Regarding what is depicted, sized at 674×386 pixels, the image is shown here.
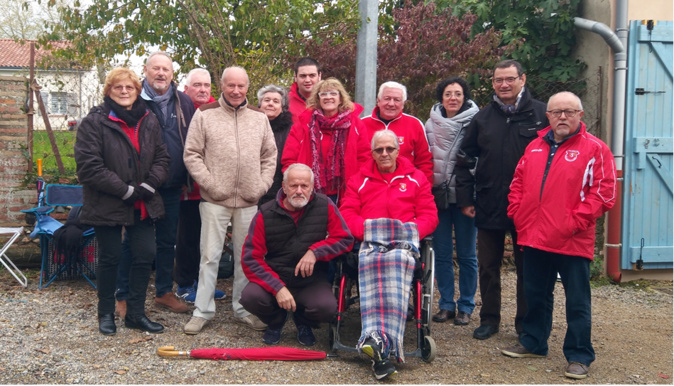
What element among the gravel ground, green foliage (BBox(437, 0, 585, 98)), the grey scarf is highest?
green foliage (BBox(437, 0, 585, 98))

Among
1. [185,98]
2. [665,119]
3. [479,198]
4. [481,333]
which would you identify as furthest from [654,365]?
[185,98]

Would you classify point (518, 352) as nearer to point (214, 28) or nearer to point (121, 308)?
point (121, 308)

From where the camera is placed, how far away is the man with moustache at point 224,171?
4496mm

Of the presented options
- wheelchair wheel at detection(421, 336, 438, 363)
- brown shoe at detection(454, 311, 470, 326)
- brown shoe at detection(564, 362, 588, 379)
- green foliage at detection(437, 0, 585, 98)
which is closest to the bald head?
wheelchair wheel at detection(421, 336, 438, 363)

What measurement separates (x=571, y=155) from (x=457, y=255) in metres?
1.48

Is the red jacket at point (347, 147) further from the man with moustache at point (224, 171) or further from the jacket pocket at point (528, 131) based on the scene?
the jacket pocket at point (528, 131)

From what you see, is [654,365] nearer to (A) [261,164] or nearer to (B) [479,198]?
(B) [479,198]

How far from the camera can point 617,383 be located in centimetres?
381

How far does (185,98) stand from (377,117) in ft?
5.27

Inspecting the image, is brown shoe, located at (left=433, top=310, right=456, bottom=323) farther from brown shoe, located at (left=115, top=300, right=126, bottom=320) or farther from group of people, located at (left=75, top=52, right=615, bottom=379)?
brown shoe, located at (left=115, top=300, right=126, bottom=320)

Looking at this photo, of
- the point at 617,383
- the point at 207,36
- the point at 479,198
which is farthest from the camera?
the point at 207,36

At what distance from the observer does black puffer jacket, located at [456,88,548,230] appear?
14.5 feet

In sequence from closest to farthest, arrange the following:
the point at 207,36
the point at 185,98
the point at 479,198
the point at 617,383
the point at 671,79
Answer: the point at 617,383, the point at 479,198, the point at 185,98, the point at 671,79, the point at 207,36

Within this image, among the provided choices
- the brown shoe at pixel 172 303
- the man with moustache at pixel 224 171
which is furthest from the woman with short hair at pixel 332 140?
the brown shoe at pixel 172 303
